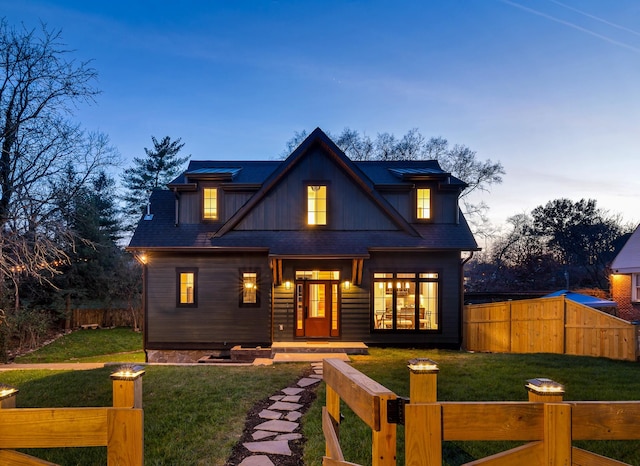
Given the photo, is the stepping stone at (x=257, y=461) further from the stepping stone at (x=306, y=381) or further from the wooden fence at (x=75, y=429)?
the stepping stone at (x=306, y=381)

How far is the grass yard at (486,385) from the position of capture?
443 cm

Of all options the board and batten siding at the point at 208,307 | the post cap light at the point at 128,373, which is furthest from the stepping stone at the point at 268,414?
the board and batten siding at the point at 208,307

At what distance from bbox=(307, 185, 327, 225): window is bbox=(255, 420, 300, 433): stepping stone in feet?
29.2

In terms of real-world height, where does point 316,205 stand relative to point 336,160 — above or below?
below

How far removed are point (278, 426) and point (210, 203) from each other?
10460 mm

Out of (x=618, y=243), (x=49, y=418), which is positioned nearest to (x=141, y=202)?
(x=49, y=418)

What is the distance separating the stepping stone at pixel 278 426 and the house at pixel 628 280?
1945 cm

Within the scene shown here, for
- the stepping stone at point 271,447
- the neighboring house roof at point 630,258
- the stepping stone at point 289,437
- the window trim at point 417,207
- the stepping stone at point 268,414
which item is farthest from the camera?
the neighboring house roof at point 630,258

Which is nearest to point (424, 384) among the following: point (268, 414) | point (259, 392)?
point (268, 414)

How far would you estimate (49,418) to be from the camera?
7.30 feet

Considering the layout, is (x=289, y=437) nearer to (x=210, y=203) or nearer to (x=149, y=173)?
(x=210, y=203)

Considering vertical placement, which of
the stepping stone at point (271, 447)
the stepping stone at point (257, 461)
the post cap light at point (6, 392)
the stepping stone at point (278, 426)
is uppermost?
→ the post cap light at point (6, 392)

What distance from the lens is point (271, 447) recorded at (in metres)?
4.73

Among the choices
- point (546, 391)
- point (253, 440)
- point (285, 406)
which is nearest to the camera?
point (546, 391)
